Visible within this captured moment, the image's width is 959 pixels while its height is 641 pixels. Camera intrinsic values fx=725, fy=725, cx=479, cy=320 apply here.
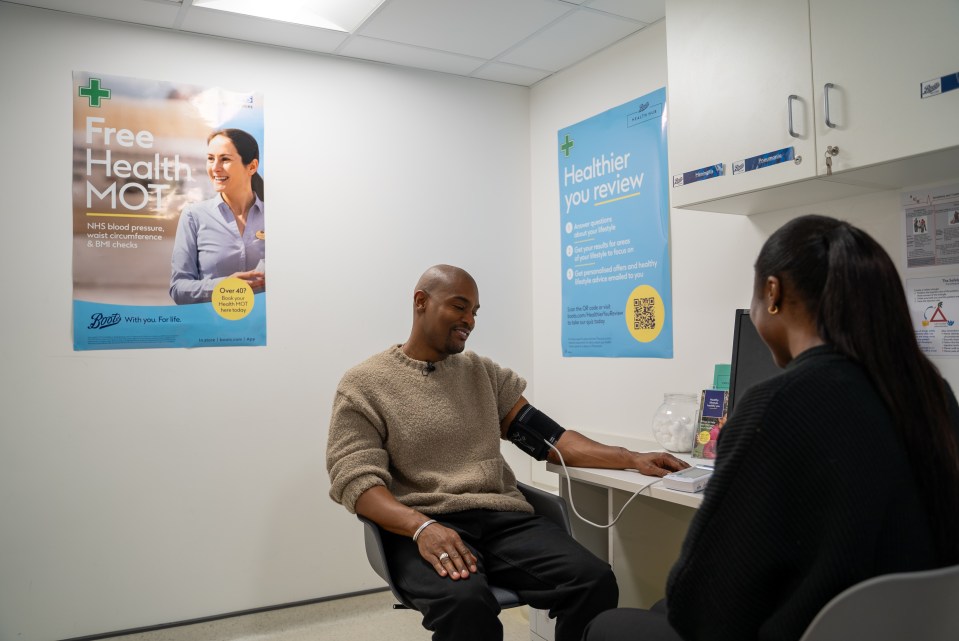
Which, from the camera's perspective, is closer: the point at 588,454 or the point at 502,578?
the point at 502,578

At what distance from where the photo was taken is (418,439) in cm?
203

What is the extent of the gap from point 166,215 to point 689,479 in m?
2.16

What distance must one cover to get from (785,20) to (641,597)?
188 cm

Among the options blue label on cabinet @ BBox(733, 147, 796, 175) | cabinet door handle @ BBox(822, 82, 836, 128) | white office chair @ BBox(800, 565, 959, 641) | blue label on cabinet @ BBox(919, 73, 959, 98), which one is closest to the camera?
white office chair @ BBox(800, 565, 959, 641)

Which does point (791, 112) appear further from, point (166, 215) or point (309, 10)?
point (166, 215)

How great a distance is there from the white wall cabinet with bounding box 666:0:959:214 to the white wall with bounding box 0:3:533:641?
A: 1.35m

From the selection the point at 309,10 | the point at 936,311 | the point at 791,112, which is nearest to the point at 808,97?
the point at 791,112

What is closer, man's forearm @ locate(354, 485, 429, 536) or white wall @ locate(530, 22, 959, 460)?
man's forearm @ locate(354, 485, 429, 536)

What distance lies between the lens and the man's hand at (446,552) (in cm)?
176

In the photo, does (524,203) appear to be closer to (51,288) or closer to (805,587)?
(51,288)

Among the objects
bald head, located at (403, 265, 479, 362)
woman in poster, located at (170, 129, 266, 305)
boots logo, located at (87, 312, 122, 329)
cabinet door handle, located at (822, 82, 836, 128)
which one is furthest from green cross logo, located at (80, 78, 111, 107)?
cabinet door handle, located at (822, 82, 836, 128)

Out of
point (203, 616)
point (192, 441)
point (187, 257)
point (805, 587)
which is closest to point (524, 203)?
point (187, 257)

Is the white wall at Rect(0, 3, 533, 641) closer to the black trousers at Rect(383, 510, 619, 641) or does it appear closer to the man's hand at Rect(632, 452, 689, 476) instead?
the black trousers at Rect(383, 510, 619, 641)

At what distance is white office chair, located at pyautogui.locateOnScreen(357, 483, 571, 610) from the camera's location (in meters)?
1.83
